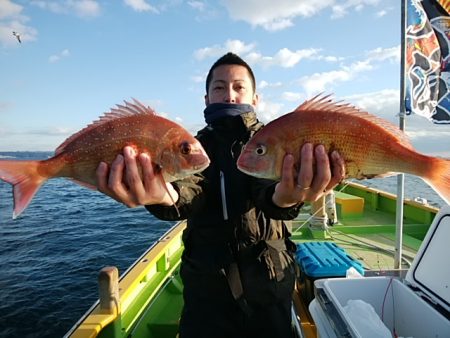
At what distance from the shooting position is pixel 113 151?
2164 millimetres

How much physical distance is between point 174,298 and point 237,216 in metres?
3.27

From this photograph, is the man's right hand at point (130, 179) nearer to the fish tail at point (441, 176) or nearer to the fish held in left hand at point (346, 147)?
the fish held in left hand at point (346, 147)

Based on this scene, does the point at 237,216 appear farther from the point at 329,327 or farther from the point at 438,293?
the point at 438,293

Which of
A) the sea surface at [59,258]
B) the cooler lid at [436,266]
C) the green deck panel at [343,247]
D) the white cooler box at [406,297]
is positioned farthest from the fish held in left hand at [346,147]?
the sea surface at [59,258]

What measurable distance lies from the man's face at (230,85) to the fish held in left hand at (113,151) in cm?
86

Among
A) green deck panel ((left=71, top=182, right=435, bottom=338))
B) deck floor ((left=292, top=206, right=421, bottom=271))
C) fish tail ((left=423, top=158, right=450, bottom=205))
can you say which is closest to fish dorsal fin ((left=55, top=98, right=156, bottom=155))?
fish tail ((left=423, top=158, right=450, bottom=205))

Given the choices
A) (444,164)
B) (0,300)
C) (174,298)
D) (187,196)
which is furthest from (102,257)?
(444,164)

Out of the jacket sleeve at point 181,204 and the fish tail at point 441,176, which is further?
the jacket sleeve at point 181,204

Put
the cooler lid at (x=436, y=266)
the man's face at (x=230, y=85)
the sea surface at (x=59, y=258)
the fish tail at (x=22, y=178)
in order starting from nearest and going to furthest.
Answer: the fish tail at (x=22, y=178), the cooler lid at (x=436, y=266), the man's face at (x=230, y=85), the sea surface at (x=59, y=258)

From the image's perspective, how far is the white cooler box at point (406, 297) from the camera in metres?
2.34

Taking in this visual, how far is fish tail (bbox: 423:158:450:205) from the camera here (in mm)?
2137

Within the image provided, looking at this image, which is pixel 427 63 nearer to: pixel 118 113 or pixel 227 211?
pixel 227 211

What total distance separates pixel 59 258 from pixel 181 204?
43.1 ft

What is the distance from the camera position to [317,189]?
2248 millimetres
